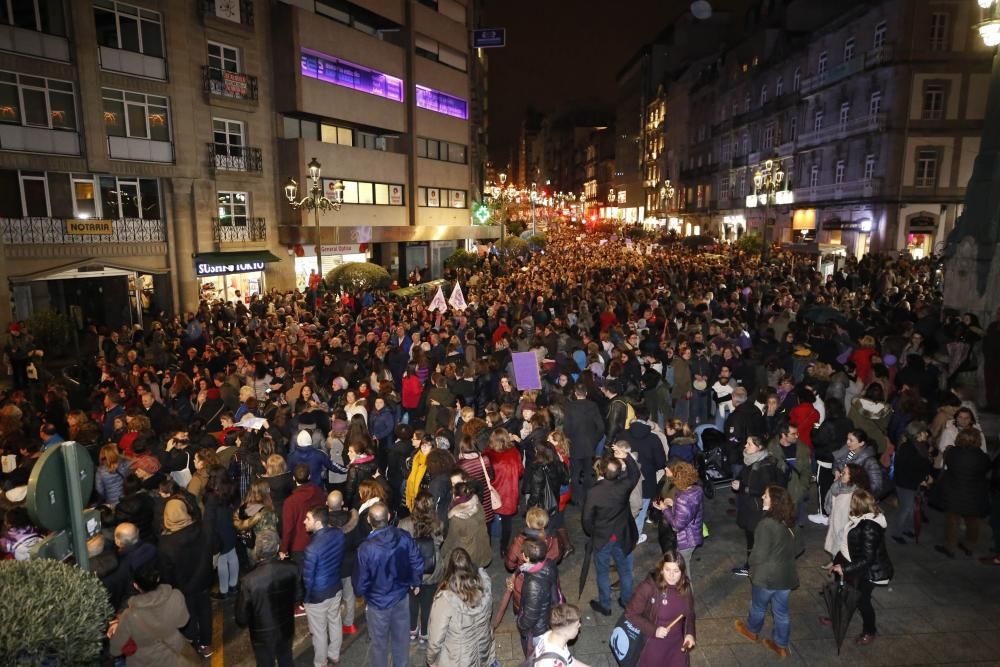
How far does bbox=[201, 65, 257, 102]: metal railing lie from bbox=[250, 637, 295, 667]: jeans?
25.7 m

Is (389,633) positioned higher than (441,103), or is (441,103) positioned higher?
(441,103)

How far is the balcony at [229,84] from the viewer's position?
2594 cm

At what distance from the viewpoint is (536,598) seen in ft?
17.5

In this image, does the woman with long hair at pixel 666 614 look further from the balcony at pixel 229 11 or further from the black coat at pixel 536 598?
the balcony at pixel 229 11

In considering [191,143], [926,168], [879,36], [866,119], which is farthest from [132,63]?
[926,168]

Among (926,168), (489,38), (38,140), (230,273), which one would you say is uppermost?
(489,38)

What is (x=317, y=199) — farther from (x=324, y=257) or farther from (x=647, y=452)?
(x=647, y=452)

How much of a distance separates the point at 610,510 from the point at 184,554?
13.6ft

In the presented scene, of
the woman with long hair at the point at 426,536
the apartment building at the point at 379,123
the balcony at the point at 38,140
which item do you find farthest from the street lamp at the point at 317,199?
the woman with long hair at the point at 426,536

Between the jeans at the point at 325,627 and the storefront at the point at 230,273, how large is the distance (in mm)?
20861

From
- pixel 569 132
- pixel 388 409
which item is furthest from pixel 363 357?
pixel 569 132

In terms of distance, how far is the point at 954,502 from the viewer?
25.5 feet

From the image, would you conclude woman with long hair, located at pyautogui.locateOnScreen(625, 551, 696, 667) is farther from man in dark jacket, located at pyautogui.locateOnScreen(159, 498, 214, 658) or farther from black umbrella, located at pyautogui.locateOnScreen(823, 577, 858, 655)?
man in dark jacket, located at pyautogui.locateOnScreen(159, 498, 214, 658)

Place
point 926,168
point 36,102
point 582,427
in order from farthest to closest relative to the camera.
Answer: point 926,168, point 36,102, point 582,427
